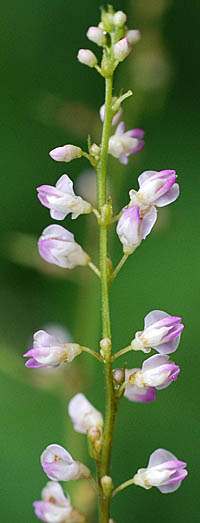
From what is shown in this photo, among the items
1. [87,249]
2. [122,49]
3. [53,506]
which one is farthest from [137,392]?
[87,249]

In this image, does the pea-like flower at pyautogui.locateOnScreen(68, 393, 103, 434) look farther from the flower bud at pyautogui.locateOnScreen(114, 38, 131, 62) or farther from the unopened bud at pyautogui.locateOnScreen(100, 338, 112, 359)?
the flower bud at pyautogui.locateOnScreen(114, 38, 131, 62)

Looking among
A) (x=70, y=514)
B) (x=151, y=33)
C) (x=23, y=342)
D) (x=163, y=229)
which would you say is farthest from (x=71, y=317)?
(x=70, y=514)

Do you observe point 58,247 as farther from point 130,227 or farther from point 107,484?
point 107,484

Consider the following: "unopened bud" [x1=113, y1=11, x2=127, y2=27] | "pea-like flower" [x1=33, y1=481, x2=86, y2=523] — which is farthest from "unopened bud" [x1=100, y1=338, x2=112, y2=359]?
"unopened bud" [x1=113, y1=11, x2=127, y2=27]

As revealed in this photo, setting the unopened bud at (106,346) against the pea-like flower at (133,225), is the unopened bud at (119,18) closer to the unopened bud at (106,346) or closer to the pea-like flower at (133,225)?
the pea-like flower at (133,225)

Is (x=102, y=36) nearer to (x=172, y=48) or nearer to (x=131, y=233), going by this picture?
(x=131, y=233)

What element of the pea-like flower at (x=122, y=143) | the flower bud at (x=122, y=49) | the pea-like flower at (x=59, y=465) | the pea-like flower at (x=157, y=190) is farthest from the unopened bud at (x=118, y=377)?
the flower bud at (x=122, y=49)
